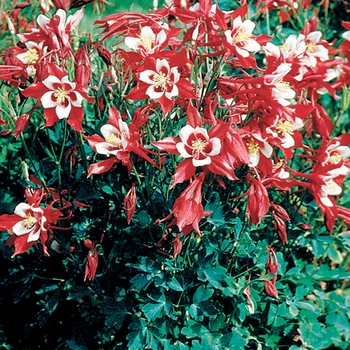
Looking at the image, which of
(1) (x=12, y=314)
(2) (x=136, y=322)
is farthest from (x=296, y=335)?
(1) (x=12, y=314)

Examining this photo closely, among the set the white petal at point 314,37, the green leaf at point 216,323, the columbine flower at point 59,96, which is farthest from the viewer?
the white petal at point 314,37

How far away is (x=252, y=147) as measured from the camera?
1.42 metres

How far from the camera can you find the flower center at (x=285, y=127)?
1451 millimetres

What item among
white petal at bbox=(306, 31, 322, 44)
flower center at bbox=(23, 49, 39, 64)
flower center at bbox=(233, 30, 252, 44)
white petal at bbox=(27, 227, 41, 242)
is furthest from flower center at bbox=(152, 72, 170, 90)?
white petal at bbox=(306, 31, 322, 44)

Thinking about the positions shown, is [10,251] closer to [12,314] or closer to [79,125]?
[12,314]

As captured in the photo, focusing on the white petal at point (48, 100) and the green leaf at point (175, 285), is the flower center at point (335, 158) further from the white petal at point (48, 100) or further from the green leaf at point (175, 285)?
the white petal at point (48, 100)

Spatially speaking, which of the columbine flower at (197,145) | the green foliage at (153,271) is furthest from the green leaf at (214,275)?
the columbine flower at (197,145)

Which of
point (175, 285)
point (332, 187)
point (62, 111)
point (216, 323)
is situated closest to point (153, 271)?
point (175, 285)

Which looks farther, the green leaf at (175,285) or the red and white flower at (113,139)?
the green leaf at (175,285)

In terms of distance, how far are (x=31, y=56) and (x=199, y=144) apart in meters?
0.67

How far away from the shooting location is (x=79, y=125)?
4.71 ft

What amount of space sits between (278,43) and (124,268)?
153cm

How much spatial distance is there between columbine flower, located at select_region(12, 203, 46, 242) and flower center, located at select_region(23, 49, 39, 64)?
461mm

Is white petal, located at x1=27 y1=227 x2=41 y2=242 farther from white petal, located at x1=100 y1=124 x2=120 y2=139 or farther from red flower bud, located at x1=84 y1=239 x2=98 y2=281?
white petal, located at x1=100 y1=124 x2=120 y2=139
